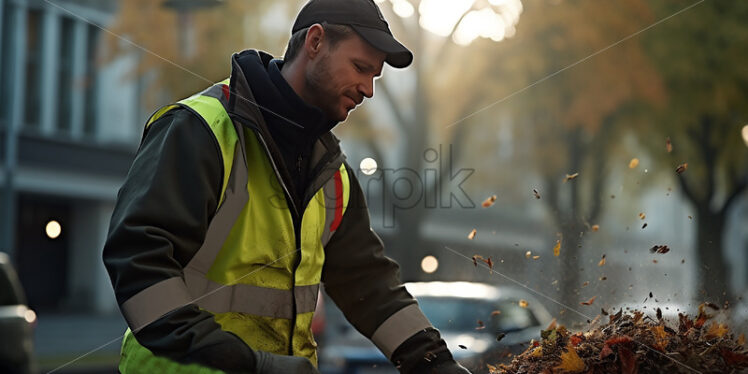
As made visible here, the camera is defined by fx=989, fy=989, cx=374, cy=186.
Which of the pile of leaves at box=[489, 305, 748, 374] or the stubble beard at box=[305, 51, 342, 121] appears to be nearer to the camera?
the pile of leaves at box=[489, 305, 748, 374]

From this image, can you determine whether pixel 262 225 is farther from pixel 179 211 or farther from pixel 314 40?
pixel 314 40

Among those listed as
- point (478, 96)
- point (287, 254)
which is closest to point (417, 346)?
point (287, 254)

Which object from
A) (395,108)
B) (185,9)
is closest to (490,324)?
(185,9)

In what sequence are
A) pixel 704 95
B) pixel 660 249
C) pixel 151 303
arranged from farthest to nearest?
pixel 704 95
pixel 660 249
pixel 151 303

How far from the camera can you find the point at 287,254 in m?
2.55

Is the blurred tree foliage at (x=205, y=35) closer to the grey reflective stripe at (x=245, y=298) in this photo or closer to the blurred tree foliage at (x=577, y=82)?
the blurred tree foliage at (x=577, y=82)

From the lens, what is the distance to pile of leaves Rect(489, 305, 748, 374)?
2.08 m

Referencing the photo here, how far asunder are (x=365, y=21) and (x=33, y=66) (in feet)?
66.4

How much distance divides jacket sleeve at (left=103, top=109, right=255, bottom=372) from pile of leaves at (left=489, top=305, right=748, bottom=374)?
69 cm

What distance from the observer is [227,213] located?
2.41 metres

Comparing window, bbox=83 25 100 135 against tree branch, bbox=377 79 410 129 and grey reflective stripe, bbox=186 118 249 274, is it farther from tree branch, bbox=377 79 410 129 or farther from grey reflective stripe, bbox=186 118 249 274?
grey reflective stripe, bbox=186 118 249 274

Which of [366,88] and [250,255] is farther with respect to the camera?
[366,88]

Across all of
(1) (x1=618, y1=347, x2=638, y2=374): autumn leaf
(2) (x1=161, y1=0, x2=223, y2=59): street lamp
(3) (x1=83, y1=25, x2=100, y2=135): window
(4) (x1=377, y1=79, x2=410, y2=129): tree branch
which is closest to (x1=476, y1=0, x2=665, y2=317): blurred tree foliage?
(4) (x1=377, y1=79, x2=410, y2=129): tree branch

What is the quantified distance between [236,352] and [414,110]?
11.4 m
